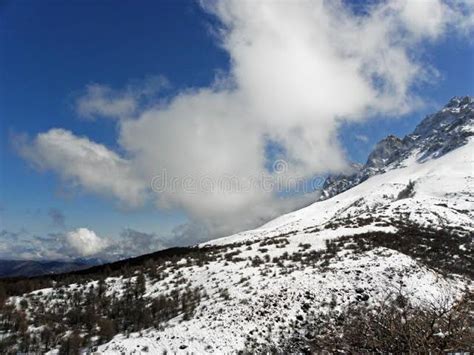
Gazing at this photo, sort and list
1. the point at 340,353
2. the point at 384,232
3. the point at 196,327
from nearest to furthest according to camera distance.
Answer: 1. the point at 340,353
2. the point at 196,327
3. the point at 384,232

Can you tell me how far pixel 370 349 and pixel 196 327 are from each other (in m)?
11.1

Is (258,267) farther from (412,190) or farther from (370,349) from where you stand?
(412,190)

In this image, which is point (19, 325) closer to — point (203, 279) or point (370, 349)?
point (203, 279)

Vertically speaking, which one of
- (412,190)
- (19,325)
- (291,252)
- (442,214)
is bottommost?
(19,325)

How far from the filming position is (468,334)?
3.81 meters

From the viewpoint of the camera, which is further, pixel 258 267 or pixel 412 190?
pixel 412 190

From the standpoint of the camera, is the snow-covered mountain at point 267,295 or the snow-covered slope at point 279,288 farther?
the snow-covered slope at point 279,288

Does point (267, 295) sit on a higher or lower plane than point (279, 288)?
lower

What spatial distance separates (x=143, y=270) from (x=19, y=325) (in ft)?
28.5

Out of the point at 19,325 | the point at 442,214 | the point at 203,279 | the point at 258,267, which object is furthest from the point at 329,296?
the point at 442,214

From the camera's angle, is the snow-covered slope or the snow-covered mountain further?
the snow-covered slope

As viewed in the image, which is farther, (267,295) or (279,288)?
(279,288)

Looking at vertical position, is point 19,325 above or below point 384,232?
below

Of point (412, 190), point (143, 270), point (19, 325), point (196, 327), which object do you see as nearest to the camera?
point (196, 327)
